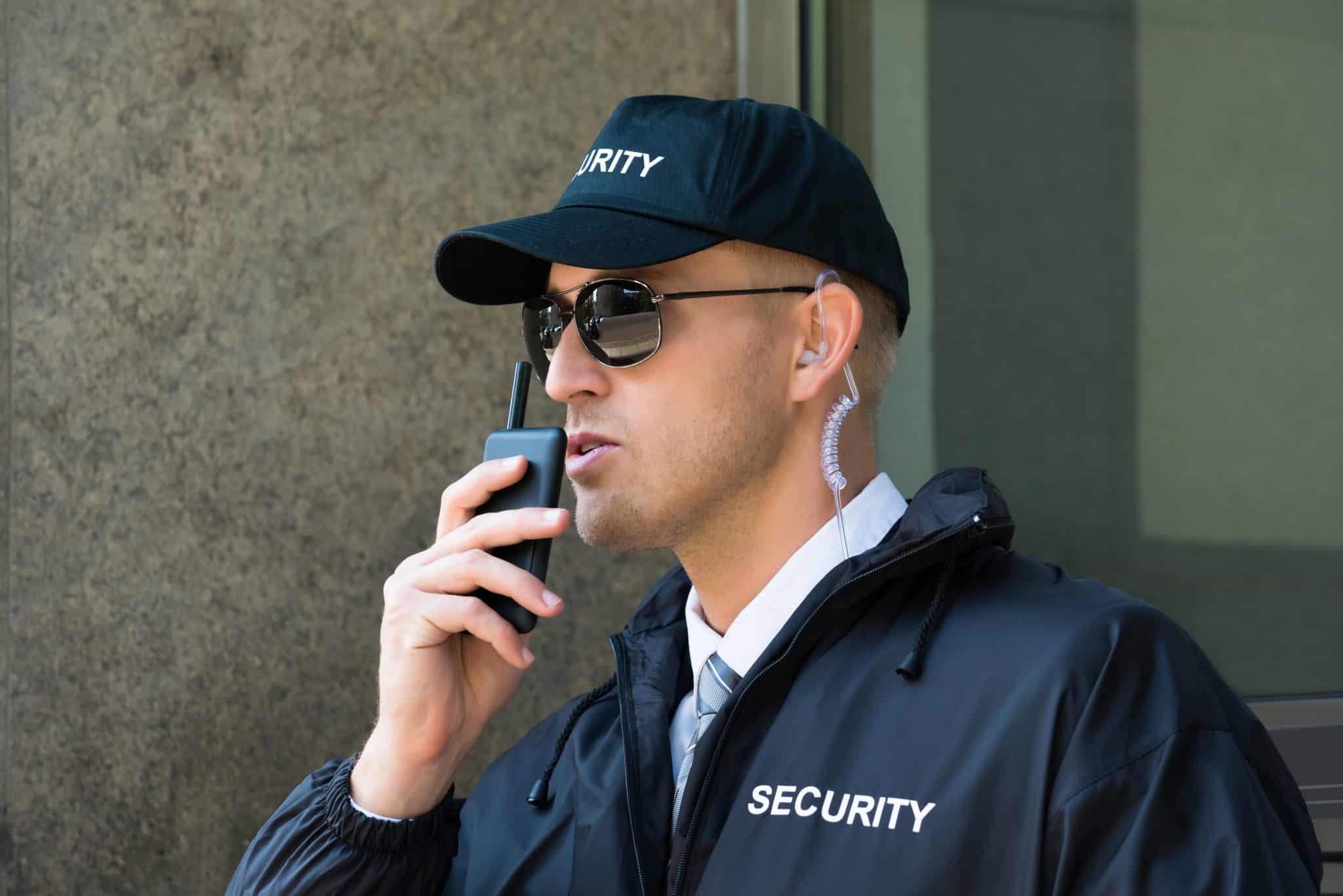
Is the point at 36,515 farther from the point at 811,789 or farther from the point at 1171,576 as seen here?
the point at 1171,576

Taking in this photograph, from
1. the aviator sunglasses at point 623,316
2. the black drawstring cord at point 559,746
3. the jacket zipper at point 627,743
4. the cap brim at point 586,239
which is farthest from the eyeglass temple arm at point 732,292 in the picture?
the black drawstring cord at point 559,746

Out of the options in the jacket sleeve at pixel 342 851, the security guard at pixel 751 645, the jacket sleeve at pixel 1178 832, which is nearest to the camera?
the jacket sleeve at pixel 1178 832

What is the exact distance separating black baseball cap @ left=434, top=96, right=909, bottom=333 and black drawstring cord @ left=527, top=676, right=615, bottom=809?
0.90 metres

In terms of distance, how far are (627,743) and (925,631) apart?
1.93ft

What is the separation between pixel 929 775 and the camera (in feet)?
5.69

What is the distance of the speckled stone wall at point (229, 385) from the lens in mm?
3777

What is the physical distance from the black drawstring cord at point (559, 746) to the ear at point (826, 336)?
73 cm

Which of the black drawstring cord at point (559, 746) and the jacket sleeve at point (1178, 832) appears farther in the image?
the black drawstring cord at point (559, 746)

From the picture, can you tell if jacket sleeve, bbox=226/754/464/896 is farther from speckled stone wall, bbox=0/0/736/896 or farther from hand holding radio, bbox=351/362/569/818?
speckled stone wall, bbox=0/0/736/896

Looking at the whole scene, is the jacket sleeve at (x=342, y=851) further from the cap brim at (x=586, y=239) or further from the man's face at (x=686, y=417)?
the cap brim at (x=586, y=239)

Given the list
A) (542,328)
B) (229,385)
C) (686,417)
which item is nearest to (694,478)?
(686,417)

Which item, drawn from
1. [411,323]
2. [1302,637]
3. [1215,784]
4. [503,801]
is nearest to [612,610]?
[411,323]

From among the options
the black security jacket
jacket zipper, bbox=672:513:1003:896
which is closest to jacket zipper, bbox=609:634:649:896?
the black security jacket

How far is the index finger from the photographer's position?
2.13m
